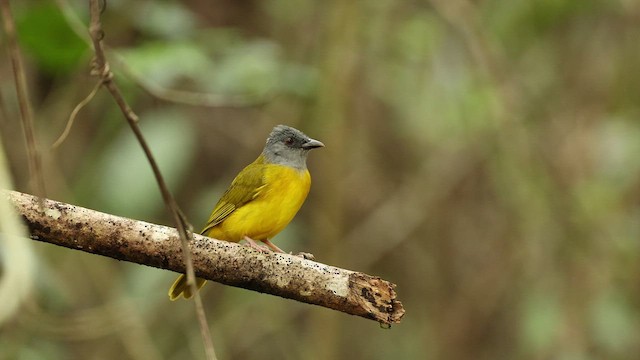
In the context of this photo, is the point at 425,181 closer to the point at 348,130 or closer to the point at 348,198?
the point at 348,198

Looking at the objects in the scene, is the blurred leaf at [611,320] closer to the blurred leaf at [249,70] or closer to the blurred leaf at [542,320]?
the blurred leaf at [542,320]

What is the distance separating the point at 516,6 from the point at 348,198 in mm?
2288

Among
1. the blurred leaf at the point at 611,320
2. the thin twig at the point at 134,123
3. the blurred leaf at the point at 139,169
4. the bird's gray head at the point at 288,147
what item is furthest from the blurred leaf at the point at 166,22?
the blurred leaf at the point at 611,320

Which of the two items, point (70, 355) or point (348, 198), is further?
point (348, 198)

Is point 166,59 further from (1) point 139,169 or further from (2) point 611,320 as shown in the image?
(2) point 611,320

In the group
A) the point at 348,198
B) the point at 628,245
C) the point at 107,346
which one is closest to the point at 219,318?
the point at 107,346

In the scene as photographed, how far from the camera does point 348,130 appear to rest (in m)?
5.68

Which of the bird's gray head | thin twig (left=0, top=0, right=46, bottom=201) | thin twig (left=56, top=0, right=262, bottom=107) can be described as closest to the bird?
the bird's gray head

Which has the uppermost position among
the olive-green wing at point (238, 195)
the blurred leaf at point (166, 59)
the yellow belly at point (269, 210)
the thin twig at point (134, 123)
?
the blurred leaf at point (166, 59)

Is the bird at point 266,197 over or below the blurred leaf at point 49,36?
below

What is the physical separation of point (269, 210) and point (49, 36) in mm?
1689

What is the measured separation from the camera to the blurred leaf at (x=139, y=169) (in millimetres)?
5000

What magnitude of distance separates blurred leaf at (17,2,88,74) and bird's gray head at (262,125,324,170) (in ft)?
4.42

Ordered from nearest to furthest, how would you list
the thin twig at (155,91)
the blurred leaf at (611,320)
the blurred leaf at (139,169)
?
the thin twig at (155,91), the blurred leaf at (139,169), the blurred leaf at (611,320)
